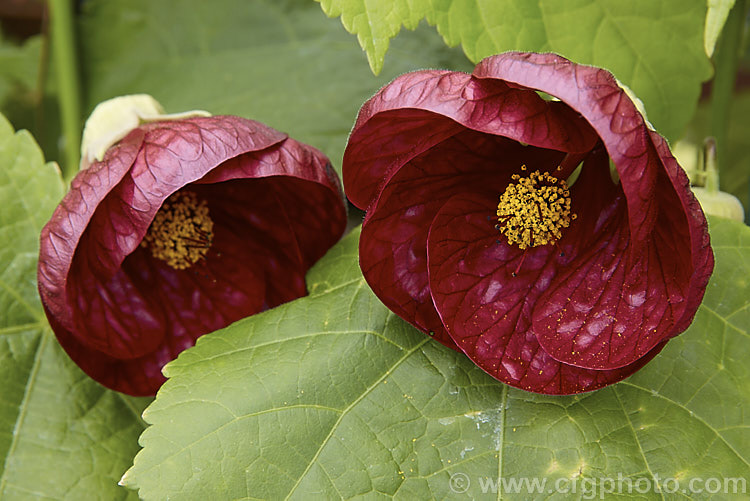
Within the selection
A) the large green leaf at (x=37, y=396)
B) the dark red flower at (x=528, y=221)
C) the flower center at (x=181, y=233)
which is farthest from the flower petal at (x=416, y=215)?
the large green leaf at (x=37, y=396)

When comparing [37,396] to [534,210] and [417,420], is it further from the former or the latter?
[534,210]

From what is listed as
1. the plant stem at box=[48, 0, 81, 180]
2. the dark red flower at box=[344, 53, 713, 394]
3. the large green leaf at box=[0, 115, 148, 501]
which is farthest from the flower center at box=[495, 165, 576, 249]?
the plant stem at box=[48, 0, 81, 180]

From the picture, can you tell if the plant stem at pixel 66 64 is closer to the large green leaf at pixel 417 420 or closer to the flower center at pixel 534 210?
the large green leaf at pixel 417 420

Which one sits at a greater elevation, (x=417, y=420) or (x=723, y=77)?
(x=723, y=77)

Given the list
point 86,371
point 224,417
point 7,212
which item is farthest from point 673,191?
point 7,212

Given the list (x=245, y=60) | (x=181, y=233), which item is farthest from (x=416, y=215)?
(x=245, y=60)
